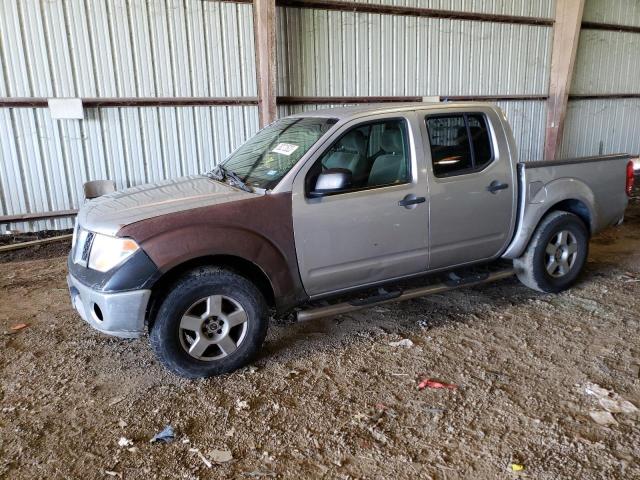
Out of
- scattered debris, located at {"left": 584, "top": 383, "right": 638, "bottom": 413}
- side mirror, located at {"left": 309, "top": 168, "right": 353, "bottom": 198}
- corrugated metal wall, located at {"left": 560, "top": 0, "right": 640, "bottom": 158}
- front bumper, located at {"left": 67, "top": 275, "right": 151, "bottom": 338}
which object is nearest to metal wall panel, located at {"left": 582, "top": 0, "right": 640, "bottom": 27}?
corrugated metal wall, located at {"left": 560, "top": 0, "right": 640, "bottom": 158}

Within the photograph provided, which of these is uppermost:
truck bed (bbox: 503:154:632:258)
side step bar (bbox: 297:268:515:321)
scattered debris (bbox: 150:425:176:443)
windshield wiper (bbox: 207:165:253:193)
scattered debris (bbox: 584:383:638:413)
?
windshield wiper (bbox: 207:165:253:193)

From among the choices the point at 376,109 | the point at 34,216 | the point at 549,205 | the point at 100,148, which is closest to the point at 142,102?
the point at 100,148

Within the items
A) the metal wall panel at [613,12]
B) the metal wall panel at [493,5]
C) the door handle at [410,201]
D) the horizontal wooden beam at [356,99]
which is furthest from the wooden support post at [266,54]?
the metal wall panel at [613,12]

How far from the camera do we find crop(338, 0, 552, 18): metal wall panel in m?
9.18

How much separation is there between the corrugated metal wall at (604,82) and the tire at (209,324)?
10.4 m

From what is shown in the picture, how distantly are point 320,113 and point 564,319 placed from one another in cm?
273

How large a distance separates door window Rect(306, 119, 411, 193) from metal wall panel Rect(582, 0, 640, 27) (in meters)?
9.51

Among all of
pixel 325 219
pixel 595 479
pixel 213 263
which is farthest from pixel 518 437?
pixel 213 263

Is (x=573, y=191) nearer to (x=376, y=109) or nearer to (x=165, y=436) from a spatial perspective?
(x=376, y=109)

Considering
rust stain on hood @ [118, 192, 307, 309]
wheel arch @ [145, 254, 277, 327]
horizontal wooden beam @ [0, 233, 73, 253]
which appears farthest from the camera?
horizontal wooden beam @ [0, 233, 73, 253]

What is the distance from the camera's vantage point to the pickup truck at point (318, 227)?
326 centimetres

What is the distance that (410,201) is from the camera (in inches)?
153

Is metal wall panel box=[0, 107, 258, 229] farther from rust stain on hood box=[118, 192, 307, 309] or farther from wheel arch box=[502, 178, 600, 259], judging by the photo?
wheel arch box=[502, 178, 600, 259]

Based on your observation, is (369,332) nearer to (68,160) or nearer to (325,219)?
(325,219)
